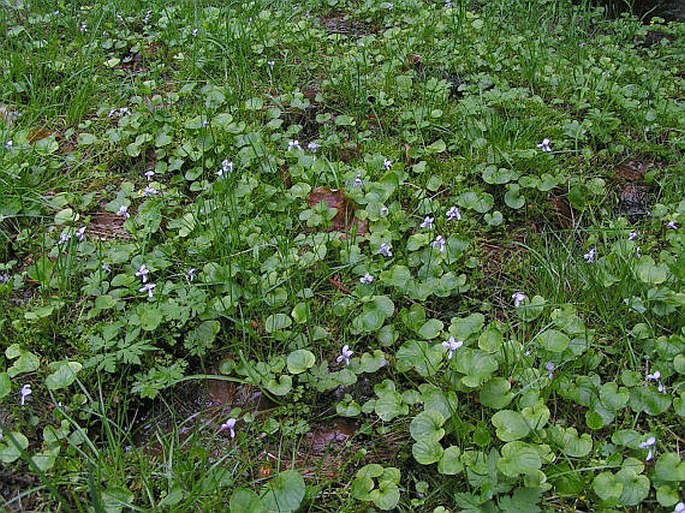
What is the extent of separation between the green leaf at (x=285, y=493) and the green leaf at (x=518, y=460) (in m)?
0.53

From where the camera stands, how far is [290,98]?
11.5 feet

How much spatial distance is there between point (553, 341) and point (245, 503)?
1059mm

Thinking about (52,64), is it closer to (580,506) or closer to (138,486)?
(138,486)

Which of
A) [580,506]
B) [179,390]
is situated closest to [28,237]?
[179,390]

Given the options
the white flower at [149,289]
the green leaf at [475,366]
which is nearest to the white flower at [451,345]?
the green leaf at [475,366]

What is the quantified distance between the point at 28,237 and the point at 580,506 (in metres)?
2.19

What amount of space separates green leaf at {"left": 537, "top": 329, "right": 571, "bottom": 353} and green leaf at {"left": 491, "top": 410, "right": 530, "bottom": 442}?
0.29m

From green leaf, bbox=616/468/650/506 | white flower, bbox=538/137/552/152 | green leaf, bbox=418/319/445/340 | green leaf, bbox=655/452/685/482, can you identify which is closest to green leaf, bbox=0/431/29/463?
green leaf, bbox=418/319/445/340

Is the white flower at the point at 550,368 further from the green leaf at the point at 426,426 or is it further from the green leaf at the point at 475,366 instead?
the green leaf at the point at 426,426

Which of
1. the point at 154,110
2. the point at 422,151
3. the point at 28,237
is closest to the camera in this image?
the point at 28,237

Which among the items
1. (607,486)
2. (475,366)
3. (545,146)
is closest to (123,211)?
(475,366)

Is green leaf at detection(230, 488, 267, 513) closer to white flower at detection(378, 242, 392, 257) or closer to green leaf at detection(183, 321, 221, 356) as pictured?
green leaf at detection(183, 321, 221, 356)

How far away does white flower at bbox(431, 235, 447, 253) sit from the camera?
2.58m

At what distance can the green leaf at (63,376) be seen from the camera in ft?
6.98
